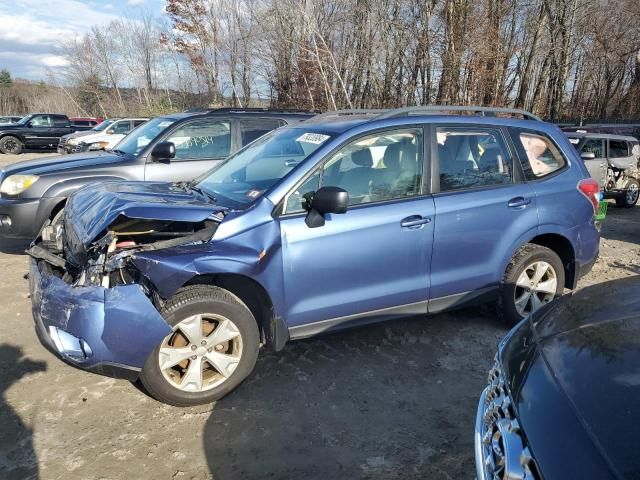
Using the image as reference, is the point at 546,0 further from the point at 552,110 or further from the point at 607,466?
the point at 607,466

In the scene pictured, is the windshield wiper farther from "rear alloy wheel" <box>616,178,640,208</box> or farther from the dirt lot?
"rear alloy wheel" <box>616,178,640,208</box>

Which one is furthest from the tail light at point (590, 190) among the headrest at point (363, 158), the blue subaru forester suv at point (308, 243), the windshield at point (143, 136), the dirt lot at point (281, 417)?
the windshield at point (143, 136)

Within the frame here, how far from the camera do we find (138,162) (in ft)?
21.0

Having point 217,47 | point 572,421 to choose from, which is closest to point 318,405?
point 572,421

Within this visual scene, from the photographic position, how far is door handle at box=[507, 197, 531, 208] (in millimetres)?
4133

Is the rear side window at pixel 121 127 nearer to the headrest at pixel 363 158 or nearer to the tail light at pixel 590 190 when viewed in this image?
the headrest at pixel 363 158

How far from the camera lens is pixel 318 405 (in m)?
3.31

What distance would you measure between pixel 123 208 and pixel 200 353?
1046 millimetres

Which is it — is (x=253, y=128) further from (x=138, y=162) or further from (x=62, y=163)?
(x=62, y=163)

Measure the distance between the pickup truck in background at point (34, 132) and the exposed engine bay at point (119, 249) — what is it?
22170 millimetres

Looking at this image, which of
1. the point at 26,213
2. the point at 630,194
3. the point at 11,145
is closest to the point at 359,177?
the point at 26,213

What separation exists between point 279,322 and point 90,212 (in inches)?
59.6

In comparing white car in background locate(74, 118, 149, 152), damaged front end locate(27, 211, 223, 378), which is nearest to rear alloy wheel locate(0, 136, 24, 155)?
white car in background locate(74, 118, 149, 152)

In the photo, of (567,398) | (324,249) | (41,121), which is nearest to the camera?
(567,398)
